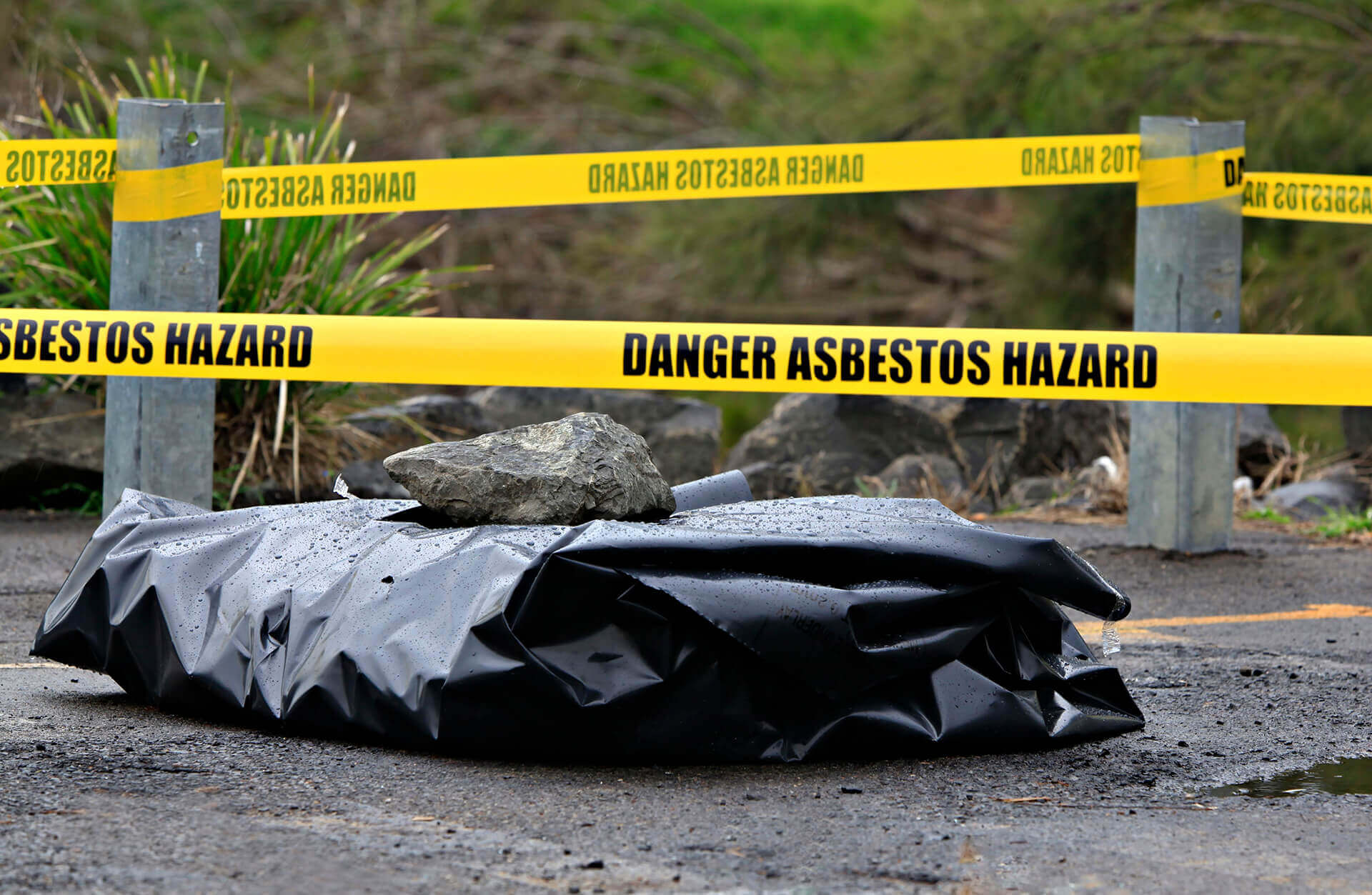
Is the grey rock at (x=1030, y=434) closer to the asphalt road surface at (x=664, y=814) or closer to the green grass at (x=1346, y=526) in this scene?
the green grass at (x=1346, y=526)

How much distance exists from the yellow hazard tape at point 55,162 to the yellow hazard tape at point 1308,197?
4139 millimetres

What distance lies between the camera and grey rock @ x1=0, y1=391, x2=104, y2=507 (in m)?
6.54

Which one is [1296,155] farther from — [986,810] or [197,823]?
[197,823]

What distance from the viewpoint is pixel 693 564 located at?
322 centimetres

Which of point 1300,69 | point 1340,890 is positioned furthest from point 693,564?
point 1300,69

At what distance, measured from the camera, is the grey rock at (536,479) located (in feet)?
11.9

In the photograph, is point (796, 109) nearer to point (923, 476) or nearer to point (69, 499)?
point (923, 476)

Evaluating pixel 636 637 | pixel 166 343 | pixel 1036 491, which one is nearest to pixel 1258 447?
pixel 1036 491

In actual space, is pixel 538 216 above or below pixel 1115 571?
above

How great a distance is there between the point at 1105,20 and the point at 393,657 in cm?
1145

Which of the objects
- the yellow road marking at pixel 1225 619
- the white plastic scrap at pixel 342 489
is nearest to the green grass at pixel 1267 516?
the yellow road marking at pixel 1225 619

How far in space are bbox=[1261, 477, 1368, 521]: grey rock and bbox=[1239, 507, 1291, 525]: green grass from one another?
0.72ft

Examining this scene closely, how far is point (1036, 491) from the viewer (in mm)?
8305

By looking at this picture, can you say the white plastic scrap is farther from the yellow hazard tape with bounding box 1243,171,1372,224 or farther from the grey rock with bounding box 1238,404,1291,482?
the grey rock with bounding box 1238,404,1291,482
